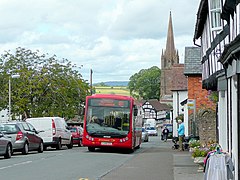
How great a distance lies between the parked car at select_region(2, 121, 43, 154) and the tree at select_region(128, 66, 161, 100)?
11388 centimetres

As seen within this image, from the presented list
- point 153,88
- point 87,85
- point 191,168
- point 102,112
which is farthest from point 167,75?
point 191,168

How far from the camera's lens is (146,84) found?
5999 inches

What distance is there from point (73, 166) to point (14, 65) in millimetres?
34935

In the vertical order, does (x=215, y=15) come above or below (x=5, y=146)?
above

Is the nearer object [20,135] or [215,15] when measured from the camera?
[215,15]

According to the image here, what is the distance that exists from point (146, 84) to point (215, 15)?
132m

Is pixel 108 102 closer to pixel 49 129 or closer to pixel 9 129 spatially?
pixel 49 129

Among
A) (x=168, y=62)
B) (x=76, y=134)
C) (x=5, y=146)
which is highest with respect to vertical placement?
(x=168, y=62)

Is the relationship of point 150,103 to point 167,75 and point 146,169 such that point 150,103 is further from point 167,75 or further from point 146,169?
point 146,169

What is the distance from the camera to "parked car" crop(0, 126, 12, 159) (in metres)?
24.7

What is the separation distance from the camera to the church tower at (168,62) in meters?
147

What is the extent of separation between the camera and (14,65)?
5469 centimetres

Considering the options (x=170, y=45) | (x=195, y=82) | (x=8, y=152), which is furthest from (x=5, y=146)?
(x=170, y=45)

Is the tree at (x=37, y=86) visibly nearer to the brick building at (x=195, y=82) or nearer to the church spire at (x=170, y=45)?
the brick building at (x=195, y=82)
